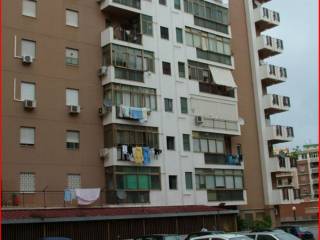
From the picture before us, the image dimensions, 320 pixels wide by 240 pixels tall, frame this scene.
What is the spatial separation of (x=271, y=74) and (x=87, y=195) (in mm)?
24792

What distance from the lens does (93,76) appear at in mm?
38281

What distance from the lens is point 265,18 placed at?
174ft

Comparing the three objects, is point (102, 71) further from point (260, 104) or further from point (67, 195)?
point (260, 104)

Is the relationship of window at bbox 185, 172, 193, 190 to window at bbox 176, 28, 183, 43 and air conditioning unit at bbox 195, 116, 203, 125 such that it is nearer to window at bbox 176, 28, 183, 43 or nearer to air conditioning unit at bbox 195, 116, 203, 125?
air conditioning unit at bbox 195, 116, 203, 125

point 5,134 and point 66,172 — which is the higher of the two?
point 5,134

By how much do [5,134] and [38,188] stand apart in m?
3.94

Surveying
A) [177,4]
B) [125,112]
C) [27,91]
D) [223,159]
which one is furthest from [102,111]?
[177,4]

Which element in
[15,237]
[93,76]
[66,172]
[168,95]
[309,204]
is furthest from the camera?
[309,204]


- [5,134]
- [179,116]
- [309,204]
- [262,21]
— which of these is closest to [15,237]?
[5,134]

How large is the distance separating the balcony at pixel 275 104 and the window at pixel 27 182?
2513 cm

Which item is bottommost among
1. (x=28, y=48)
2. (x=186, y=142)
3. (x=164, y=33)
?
(x=186, y=142)

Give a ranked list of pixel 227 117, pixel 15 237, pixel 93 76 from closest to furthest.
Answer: pixel 15 237, pixel 93 76, pixel 227 117

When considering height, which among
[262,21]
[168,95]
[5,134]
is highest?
[262,21]

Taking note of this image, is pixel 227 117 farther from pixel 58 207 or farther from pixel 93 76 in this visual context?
pixel 58 207
